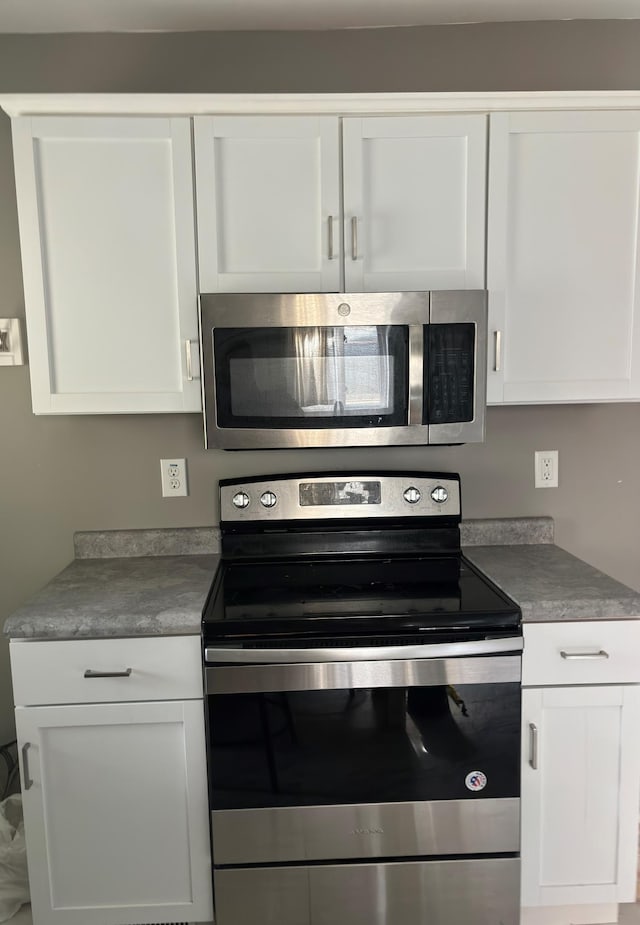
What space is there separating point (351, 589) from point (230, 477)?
1.95 feet

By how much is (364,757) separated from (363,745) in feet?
0.10

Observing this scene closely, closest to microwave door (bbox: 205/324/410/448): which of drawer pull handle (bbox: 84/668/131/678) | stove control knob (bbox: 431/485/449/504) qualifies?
stove control knob (bbox: 431/485/449/504)

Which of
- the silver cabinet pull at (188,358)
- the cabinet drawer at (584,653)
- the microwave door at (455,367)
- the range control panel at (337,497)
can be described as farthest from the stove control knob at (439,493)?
the silver cabinet pull at (188,358)

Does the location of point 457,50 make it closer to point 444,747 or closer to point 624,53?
point 624,53

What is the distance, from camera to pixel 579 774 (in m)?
1.58

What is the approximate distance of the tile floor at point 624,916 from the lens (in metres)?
1.73

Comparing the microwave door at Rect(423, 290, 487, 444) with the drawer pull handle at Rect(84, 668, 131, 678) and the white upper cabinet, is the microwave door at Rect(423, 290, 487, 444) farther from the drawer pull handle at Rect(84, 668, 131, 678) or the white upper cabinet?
the drawer pull handle at Rect(84, 668, 131, 678)

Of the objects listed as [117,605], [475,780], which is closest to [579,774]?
[475,780]

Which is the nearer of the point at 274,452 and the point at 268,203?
the point at 268,203

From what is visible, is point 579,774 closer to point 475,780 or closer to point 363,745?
point 475,780

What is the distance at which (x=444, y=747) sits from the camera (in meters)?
1.54

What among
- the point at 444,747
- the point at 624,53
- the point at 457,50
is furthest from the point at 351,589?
the point at 624,53

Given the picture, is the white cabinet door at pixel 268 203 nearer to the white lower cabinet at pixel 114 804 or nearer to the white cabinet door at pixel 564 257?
the white cabinet door at pixel 564 257

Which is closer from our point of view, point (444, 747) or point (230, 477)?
point (444, 747)
